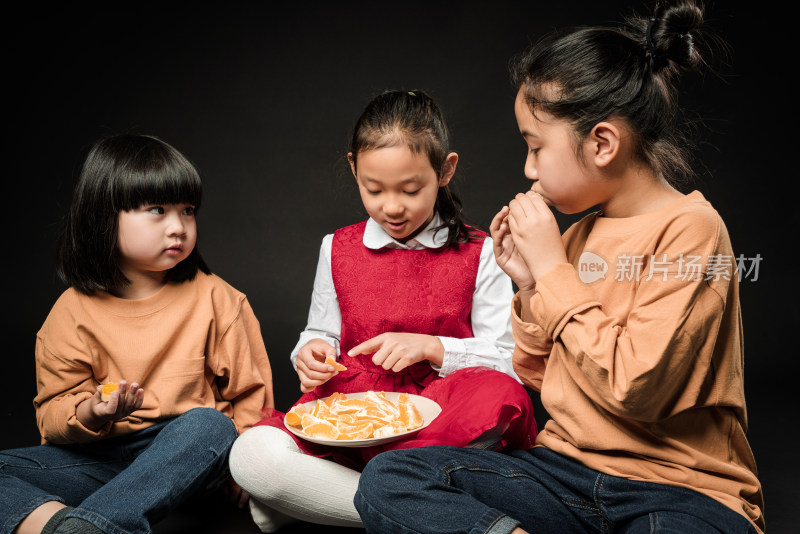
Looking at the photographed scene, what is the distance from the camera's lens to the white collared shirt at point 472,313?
2.17 metres

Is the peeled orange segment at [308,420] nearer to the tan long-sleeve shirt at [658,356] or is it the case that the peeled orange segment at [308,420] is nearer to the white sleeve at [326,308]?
the white sleeve at [326,308]

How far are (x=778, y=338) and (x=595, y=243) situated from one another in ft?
5.94

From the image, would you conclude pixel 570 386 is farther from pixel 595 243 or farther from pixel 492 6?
pixel 492 6

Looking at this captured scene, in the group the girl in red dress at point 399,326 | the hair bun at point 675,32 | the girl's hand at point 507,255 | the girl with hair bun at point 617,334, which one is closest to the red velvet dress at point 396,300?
the girl in red dress at point 399,326

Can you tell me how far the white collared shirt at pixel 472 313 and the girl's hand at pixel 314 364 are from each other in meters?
0.08

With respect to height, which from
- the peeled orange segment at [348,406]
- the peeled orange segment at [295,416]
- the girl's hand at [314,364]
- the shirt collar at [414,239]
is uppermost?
the shirt collar at [414,239]

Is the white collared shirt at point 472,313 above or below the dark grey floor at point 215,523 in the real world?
above

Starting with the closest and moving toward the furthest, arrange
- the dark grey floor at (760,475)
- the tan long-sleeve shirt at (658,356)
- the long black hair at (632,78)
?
the tan long-sleeve shirt at (658,356), the long black hair at (632,78), the dark grey floor at (760,475)

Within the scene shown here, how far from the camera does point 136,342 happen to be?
6.90 ft

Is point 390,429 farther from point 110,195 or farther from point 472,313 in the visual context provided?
point 110,195

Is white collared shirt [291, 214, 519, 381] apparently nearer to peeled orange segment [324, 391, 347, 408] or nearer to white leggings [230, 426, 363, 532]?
peeled orange segment [324, 391, 347, 408]

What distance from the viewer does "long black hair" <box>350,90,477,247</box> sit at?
2129mm

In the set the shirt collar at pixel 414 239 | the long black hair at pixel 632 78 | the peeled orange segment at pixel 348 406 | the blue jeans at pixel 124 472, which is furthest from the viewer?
the shirt collar at pixel 414 239

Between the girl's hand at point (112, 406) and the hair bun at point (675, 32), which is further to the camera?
the girl's hand at point (112, 406)
